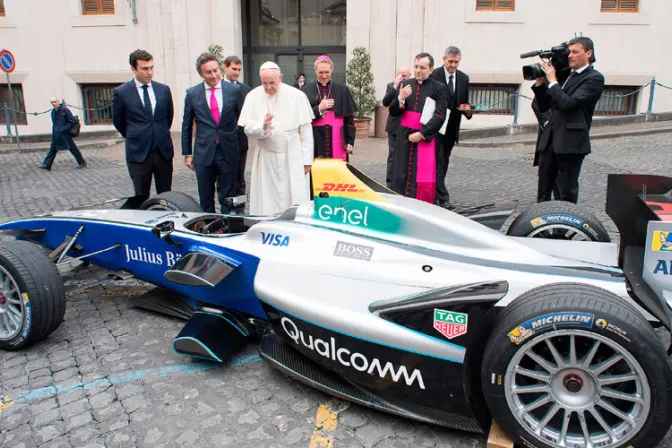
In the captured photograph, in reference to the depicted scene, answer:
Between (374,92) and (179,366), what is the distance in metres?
13.0

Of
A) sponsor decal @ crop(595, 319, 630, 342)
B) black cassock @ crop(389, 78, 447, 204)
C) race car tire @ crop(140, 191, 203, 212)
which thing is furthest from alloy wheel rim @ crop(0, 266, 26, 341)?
black cassock @ crop(389, 78, 447, 204)

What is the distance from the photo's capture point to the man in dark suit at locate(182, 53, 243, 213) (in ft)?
19.1

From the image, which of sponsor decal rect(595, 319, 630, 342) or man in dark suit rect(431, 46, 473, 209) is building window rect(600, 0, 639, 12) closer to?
man in dark suit rect(431, 46, 473, 209)

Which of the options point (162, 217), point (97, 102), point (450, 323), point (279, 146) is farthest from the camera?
point (97, 102)

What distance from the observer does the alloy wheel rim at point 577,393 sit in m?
2.35

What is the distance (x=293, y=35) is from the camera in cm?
1803

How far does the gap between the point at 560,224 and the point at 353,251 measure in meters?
1.75

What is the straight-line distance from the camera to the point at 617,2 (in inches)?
599

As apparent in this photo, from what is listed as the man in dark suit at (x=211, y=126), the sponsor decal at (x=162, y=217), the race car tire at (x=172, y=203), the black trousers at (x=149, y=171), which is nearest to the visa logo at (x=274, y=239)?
the sponsor decal at (x=162, y=217)

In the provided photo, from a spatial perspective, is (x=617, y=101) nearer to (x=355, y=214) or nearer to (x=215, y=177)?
(x=215, y=177)

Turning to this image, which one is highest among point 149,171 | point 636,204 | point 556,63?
point 556,63

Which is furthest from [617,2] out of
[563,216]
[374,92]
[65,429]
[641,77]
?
[65,429]

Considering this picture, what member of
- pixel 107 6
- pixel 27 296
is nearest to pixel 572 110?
pixel 27 296

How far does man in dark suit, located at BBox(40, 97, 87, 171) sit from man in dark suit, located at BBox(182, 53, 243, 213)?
7.17m
